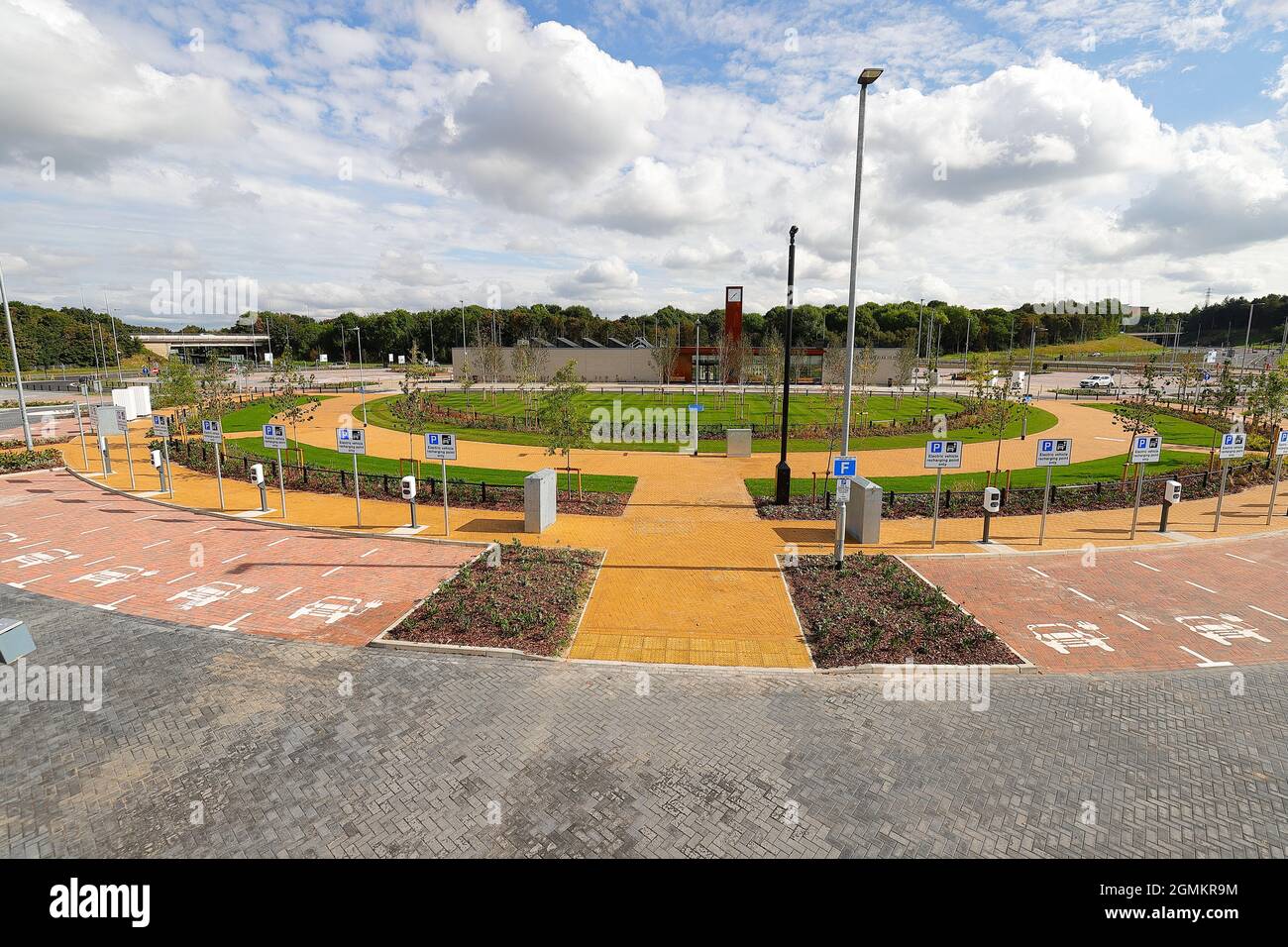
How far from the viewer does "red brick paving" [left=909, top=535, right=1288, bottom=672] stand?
10.4 meters

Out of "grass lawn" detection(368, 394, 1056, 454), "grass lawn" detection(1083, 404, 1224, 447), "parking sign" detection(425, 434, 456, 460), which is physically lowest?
"grass lawn" detection(368, 394, 1056, 454)

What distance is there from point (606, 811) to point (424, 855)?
1864 mm

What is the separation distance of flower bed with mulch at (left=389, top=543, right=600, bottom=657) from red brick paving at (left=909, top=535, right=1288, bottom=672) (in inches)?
306

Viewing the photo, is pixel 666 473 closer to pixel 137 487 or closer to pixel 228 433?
pixel 137 487

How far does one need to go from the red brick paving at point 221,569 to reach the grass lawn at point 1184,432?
115 feet

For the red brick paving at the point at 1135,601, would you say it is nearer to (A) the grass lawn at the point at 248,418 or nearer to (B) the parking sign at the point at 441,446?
(B) the parking sign at the point at 441,446

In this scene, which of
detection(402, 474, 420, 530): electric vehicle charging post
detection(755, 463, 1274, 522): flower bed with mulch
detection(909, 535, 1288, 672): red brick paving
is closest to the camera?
detection(909, 535, 1288, 672): red brick paving

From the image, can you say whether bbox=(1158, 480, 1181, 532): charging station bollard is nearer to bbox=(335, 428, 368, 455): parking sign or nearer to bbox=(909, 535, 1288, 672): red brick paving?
bbox=(909, 535, 1288, 672): red brick paving

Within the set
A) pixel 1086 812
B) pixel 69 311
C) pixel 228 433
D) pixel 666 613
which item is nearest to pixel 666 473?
pixel 666 613

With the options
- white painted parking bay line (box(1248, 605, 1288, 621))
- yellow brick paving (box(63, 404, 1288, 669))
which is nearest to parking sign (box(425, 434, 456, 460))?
yellow brick paving (box(63, 404, 1288, 669))

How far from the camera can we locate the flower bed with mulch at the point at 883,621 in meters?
10.3

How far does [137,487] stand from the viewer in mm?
22125

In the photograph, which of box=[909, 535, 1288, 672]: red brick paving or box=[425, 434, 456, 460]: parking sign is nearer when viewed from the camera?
box=[909, 535, 1288, 672]: red brick paving
